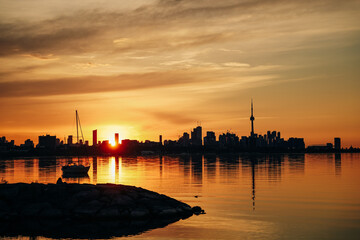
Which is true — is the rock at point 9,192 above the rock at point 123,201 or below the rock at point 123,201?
above

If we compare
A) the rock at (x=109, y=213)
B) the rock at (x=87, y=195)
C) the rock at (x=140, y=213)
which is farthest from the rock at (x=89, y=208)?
the rock at (x=140, y=213)

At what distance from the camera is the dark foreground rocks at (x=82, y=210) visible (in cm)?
3306

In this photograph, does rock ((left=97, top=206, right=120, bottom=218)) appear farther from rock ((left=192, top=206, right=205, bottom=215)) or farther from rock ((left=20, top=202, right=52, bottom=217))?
rock ((left=192, top=206, right=205, bottom=215))

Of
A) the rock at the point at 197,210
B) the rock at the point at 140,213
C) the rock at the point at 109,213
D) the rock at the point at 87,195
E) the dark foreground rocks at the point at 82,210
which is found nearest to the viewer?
the dark foreground rocks at the point at 82,210

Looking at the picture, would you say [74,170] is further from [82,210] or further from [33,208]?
[82,210]

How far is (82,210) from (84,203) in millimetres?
1136

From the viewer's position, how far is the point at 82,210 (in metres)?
36.5

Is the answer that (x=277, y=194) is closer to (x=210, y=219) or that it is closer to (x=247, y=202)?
(x=247, y=202)

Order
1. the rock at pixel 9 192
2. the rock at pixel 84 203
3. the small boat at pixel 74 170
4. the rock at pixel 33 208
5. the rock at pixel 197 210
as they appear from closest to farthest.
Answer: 1. the rock at pixel 84 203
2. the rock at pixel 33 208
3. the rock at pixel 9 192
4. the rock at pixel 197 210
5. the small boat at pixel 74 170

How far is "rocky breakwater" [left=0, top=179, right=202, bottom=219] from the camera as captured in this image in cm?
3647

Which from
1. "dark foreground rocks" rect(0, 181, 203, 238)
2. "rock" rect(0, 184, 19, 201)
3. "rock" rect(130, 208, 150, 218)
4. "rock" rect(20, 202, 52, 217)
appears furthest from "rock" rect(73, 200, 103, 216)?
"rock" rect(0, 184, 19, 201)

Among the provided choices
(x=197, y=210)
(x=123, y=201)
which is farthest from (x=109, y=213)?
(x=197, y=210)

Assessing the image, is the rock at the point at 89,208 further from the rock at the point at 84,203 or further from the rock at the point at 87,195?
the rock at the point at 87,195

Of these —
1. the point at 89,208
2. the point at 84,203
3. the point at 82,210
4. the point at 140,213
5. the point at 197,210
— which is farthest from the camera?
the point at 197,210
